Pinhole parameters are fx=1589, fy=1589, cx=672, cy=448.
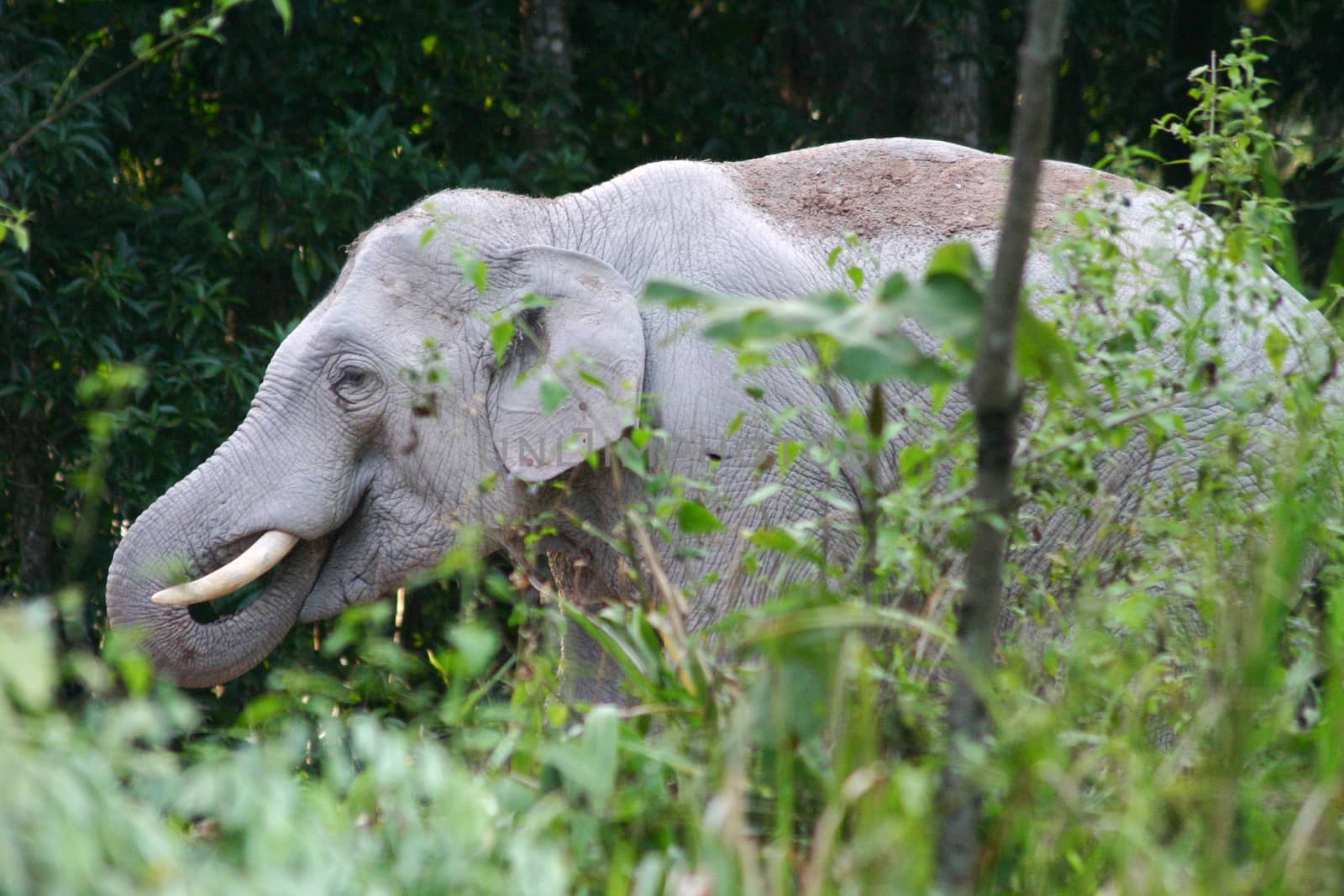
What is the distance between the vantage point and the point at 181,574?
10.9ft

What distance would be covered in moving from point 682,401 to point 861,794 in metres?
1.62

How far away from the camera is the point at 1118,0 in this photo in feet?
20.5

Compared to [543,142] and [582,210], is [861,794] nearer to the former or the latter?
[582,210]

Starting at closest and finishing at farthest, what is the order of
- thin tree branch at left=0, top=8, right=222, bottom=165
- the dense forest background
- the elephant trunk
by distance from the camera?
thin tree branch at left=0, top=8, right=222, bottom=165, the elephant trunk, the dense forest background

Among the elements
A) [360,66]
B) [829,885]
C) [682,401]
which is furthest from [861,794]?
→ [360,66]

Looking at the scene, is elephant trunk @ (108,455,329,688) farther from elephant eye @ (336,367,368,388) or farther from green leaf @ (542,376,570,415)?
green leaf @ (542,376,570,415)

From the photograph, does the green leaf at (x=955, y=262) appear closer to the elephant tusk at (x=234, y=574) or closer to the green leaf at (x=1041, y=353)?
the green leaf at (x=1041, y=353)

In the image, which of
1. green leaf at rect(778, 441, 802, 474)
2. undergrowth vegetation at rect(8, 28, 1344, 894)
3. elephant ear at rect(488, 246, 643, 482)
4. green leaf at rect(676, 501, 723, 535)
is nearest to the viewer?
undergrowth vegetation at rect(8, 28, 1344, 894)

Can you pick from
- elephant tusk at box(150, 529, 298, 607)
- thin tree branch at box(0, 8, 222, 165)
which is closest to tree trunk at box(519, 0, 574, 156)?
thin tree branch at box(0, 8, 222, 165)

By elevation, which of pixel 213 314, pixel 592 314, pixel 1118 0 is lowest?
pixel 213 314

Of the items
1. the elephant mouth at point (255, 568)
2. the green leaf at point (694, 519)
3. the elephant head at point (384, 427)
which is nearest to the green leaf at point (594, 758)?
the green leaf at point (694, 519)

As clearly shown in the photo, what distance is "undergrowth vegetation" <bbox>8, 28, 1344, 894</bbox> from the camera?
1618mm

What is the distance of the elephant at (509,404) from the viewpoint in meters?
3.37

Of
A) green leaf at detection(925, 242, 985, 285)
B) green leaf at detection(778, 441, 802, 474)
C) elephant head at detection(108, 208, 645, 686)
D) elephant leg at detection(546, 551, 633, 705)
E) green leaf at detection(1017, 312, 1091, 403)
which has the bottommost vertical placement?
elephant leg at detection(546, 551, 633, 705)
